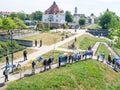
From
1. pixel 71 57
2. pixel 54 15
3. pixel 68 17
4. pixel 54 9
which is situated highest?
pixel 54 9

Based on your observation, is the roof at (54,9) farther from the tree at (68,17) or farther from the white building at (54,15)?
the tree at (68,17)

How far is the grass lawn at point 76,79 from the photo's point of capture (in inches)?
1046

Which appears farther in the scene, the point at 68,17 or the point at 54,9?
the point at 68,17

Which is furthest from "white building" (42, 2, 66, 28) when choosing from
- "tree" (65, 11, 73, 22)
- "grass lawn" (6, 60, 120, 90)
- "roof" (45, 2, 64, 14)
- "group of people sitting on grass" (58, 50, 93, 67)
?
"grass lawn" (6, 60, 120, 90)

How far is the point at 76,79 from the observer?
3081 centimetres

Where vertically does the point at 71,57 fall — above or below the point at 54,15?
below

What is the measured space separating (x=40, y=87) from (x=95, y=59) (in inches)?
633

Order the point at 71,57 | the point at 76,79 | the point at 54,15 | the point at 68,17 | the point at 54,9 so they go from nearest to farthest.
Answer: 1. the point at 76,79
2. the point at 71,57
3. the point at 54,15
4. the point at 54,9
5. the point at 68,17

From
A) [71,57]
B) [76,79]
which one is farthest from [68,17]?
[76,79]

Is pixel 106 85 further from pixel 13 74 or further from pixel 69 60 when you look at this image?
pixel 13 74

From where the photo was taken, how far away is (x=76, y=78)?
3098 centimetres

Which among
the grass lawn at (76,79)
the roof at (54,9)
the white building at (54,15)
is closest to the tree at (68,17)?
the white building at (54,15)

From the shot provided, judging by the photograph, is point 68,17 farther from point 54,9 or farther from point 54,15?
point 54,15

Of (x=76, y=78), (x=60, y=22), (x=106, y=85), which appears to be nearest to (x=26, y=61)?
(x=76, y=78)
